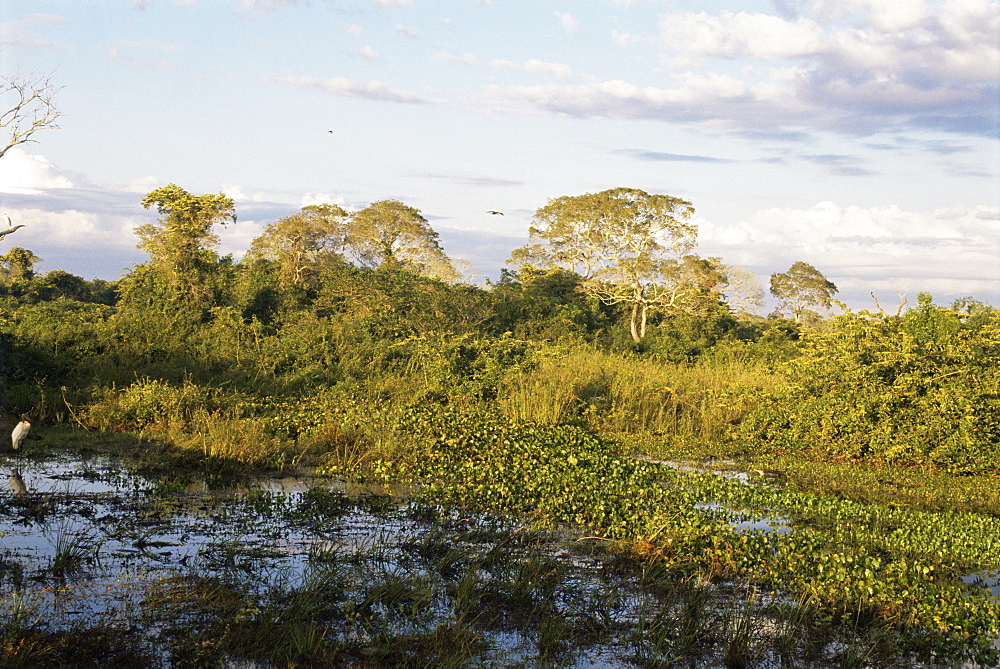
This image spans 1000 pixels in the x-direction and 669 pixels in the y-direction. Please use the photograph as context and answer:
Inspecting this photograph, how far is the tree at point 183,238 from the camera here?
65.4ft

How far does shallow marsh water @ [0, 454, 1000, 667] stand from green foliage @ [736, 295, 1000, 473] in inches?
170

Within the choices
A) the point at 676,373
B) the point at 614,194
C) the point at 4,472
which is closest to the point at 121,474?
the point at 4,472

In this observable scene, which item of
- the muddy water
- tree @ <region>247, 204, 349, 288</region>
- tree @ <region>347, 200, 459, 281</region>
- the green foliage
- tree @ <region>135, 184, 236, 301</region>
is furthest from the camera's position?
tree @ <region>347, 200, 459, 281</region>

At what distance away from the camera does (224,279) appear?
20.9 m

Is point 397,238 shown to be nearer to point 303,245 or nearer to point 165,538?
point 303,245

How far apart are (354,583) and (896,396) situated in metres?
8.54

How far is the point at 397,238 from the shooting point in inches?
1308

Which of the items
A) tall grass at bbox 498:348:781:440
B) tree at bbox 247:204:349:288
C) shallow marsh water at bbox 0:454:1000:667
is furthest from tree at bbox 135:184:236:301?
shallow marsh water at bbox 0:454:1000:667

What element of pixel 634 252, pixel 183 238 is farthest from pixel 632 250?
pixel 183 238

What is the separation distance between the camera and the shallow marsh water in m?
4.95

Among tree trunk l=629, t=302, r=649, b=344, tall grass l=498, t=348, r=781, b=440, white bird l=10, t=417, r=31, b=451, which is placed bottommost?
white bird l=10, t=417, r=31, b=451

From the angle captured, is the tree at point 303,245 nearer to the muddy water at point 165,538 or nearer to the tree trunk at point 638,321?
the tree trunk at point 638,321

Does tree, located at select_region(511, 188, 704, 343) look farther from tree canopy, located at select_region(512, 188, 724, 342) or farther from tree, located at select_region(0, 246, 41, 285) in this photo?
tree, located at select_region(0, 246, 41, 285)

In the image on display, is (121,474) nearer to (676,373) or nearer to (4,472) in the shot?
(4,472)
